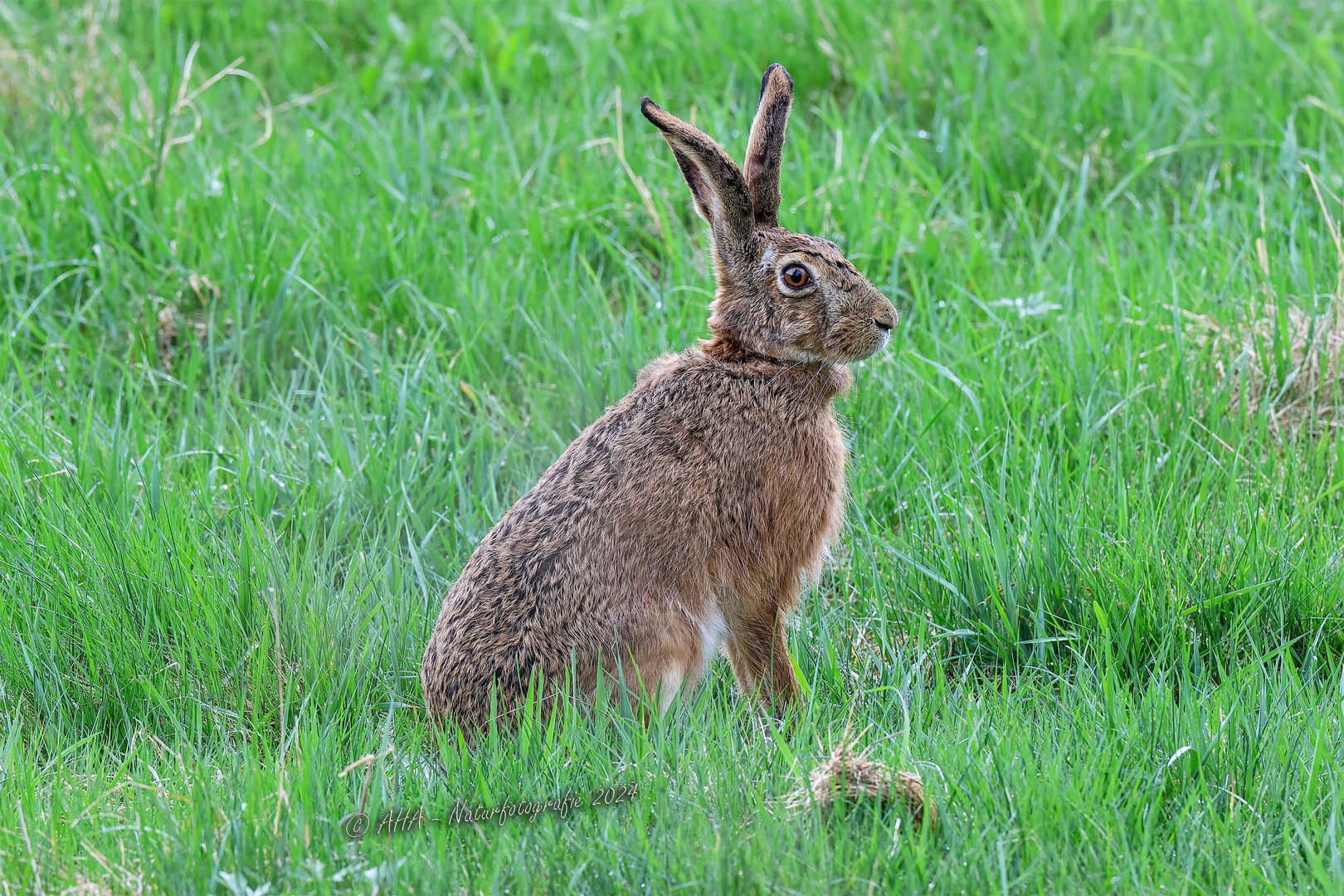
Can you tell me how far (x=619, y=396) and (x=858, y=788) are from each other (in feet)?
7.04

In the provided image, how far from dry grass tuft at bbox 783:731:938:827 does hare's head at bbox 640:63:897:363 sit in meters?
1.29

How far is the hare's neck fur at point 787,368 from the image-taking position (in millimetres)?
3832

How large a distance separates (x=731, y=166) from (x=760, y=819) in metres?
1.75

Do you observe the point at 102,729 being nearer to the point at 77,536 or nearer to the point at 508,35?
the point at 77,536

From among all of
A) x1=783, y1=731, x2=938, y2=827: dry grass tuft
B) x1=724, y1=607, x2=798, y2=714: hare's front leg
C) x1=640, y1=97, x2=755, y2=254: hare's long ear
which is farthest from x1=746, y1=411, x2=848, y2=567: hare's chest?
x1=783, y1=731, x2=938, y2=827: dry grass tuft

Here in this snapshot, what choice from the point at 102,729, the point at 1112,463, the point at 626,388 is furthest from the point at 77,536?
the point at 1112,463

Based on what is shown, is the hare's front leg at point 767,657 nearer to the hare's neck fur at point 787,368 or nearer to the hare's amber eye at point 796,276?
the hare's neck fur at point 787,368

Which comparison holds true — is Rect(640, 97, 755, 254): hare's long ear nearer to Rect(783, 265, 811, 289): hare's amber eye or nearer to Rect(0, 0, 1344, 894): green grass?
Rect(783, 265, 811, 289): hare's amber eye

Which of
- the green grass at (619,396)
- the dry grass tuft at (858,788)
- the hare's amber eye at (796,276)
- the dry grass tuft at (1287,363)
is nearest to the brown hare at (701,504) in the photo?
the hare's amber eye at (796,276)

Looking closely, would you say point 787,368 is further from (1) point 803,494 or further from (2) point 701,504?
(2) point 701,504

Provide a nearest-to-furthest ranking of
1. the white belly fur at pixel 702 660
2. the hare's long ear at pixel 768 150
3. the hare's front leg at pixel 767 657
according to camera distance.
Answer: the white belly fur at pixel 702 660
the hare's front leg at pixel 767 657
the hare's long ear at pixel 768 150

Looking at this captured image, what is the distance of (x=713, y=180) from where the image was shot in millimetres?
3676

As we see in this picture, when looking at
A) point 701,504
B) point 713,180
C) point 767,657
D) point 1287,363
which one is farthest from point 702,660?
point 1287,363

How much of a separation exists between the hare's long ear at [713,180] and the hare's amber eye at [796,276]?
0.46 ft
